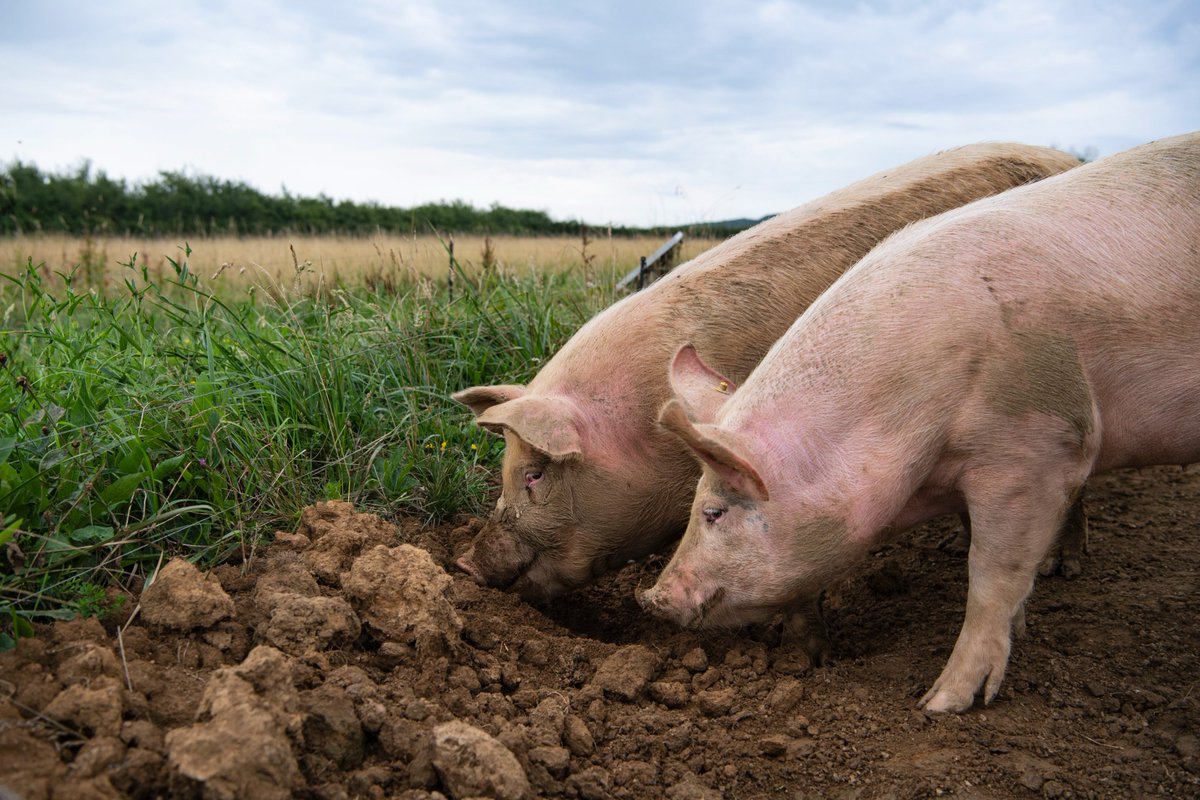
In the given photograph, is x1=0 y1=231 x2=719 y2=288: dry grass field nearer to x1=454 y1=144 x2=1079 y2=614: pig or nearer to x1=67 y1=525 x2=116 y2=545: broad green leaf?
x1=67 y1=525 x2=116 y2=545: broad green leaf

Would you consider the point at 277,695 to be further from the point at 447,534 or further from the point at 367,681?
the point at 447,534

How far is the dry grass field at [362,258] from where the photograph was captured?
7495 mm

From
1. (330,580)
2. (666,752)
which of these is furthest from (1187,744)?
(330,580)

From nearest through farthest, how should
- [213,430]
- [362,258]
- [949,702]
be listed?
[949,702]
[213,430]
[362,258]

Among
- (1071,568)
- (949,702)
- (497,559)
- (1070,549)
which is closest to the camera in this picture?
A: (949,702)

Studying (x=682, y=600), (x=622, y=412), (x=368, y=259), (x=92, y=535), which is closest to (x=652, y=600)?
(x=682, y=600)

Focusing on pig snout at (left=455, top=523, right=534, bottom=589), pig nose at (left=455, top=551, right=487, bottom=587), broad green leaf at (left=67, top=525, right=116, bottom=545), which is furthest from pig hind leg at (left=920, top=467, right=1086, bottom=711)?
broad green leaf at (left=67, top=525, right=116, bottom=545)

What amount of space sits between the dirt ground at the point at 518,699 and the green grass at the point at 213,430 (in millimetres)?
326

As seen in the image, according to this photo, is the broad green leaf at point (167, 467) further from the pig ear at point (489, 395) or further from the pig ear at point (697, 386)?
the pig ear at point (697, 386)

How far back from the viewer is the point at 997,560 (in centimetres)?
335

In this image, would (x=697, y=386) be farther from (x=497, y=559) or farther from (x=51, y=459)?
(x=51, y=459)

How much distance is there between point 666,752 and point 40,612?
6.32 feet

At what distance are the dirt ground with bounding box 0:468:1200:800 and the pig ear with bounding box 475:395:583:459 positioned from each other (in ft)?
2.01

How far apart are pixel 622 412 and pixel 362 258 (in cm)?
950
